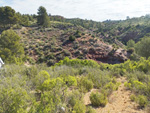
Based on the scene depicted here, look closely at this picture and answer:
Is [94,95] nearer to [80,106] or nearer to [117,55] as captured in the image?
[80,106]

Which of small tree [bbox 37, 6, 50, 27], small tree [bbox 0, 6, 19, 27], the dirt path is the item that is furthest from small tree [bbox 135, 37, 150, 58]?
small tree [bbox 0, 6, 19, 27]

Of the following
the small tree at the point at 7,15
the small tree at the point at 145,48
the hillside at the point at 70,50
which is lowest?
the hillside at the point at 70,50

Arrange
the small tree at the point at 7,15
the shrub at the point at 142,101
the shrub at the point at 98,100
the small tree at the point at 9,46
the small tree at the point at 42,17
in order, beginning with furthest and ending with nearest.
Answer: the small tree at the point at 42,17
the small tree at the point at 7,15
the small tree at the point at 9,46
the shrub at the point at 98,100
the shrub at the point at 142,101

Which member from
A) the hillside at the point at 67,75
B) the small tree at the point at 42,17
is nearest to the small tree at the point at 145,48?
the hillside at the point at 67,75

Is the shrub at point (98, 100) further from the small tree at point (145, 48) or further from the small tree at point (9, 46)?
the small tree at point (145, 48)

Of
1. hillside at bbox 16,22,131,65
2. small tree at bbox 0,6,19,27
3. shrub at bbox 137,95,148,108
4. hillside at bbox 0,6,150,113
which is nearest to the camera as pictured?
hillside at bbox 0,6,150,113

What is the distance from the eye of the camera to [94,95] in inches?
197

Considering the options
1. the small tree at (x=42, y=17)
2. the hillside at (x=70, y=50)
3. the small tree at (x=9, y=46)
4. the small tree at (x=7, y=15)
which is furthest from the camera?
the small tree at (x=42, y=17)

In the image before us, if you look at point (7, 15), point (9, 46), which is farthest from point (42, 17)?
point (9, 46)

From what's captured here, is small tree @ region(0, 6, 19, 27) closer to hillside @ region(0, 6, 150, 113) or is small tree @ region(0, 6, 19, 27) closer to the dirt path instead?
hillside @ region(0, 6, 150, 113)

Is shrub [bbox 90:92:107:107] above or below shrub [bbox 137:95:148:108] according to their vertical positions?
below

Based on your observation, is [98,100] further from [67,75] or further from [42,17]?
[42,17]

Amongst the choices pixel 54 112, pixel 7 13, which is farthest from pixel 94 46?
pixel 7 13

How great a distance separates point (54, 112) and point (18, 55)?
1657 centimetres
